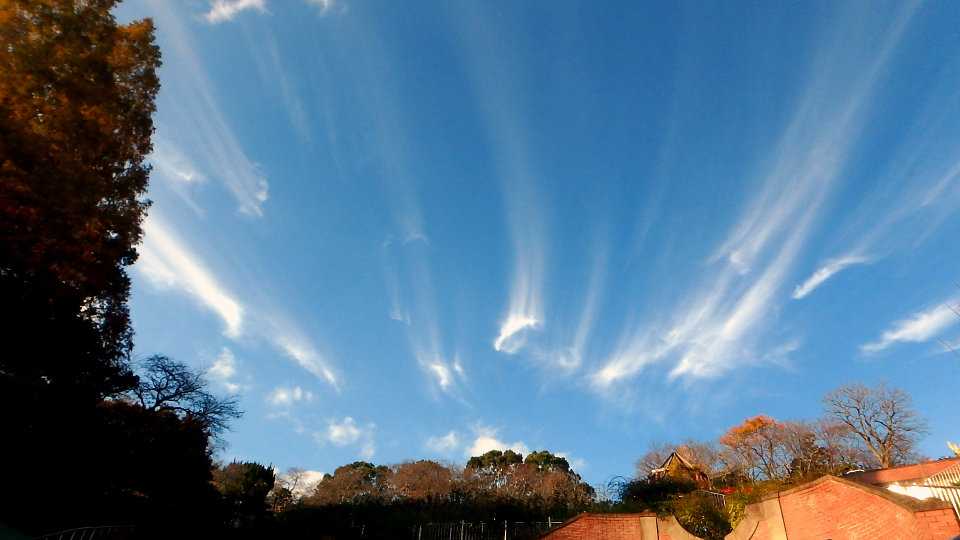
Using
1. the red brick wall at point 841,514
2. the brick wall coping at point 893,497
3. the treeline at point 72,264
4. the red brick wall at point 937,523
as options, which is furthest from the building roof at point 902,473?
the treeline at point 72,264

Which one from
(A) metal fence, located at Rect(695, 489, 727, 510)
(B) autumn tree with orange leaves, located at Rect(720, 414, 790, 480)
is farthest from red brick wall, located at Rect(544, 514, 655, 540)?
(B) autumn tree with orange leaves, located at Rect(720, 414, 790, 480)

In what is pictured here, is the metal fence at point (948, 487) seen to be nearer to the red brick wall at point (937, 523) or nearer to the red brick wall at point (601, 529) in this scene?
the red brick wall at point (937, 523)

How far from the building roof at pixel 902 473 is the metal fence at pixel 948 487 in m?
15.5

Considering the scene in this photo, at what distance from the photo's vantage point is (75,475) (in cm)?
1086

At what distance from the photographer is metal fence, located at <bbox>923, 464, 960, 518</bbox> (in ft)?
33.1

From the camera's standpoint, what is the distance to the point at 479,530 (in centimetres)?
1875

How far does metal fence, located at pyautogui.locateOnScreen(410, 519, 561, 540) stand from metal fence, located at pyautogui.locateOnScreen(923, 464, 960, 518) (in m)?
11.6

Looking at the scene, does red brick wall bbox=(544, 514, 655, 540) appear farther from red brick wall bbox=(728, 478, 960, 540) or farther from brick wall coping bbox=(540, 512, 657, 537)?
red brick wall bbox=(728, 478, 960, 540)

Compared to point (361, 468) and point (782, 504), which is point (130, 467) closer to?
point (782, 504)

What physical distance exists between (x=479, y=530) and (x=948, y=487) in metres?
14.7

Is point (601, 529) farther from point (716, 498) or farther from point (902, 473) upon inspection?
point (902, 473)

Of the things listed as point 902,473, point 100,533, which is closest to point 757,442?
point 902,473

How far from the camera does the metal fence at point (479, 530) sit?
59.8 feet

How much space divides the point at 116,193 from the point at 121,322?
3.90 m
